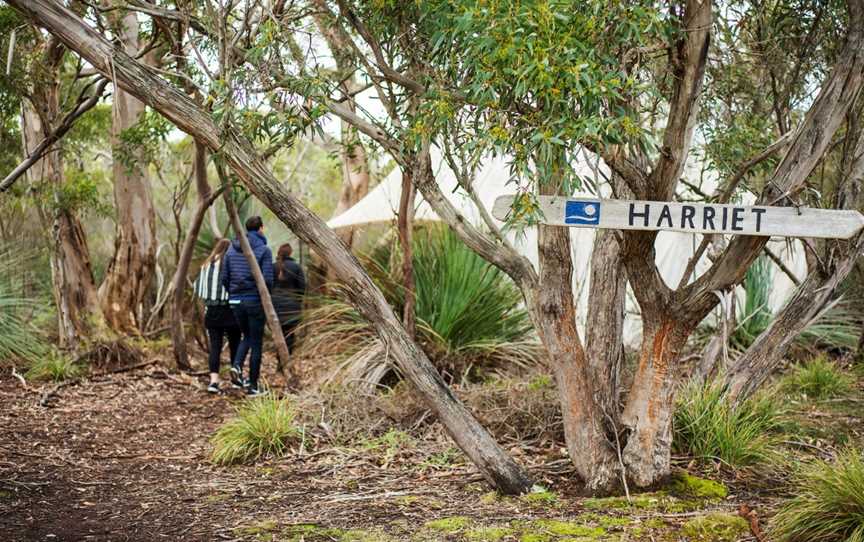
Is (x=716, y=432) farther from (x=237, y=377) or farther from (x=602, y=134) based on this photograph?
(x=237, y=377)

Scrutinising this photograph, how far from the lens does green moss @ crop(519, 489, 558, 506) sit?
19.6ft

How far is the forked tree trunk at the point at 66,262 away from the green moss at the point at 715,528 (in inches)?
315

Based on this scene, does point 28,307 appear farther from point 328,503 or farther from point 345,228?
point 328,503

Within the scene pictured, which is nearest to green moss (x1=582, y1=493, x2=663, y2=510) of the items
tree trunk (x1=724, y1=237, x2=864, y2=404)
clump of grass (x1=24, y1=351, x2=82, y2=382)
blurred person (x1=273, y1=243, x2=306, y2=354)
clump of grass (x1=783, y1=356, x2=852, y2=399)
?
tree trunk (x1=724, y1=237, x2=864, y2=404)

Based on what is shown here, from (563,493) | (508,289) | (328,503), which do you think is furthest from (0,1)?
(563,493)

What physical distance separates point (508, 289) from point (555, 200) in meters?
4.99

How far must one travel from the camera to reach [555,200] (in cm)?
533

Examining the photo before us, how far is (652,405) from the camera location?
19.8ft

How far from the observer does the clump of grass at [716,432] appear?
6613 mm

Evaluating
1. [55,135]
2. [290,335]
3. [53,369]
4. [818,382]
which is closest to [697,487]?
[818,382]

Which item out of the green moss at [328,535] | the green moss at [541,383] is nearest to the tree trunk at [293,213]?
the green moss at [328,535]

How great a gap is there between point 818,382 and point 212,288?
19.8 feet

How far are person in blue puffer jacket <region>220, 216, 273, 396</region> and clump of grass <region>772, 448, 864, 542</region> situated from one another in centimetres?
607

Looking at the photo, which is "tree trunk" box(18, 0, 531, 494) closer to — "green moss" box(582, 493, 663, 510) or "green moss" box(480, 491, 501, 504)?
"green moss" box(480, 491, 501, 504)
